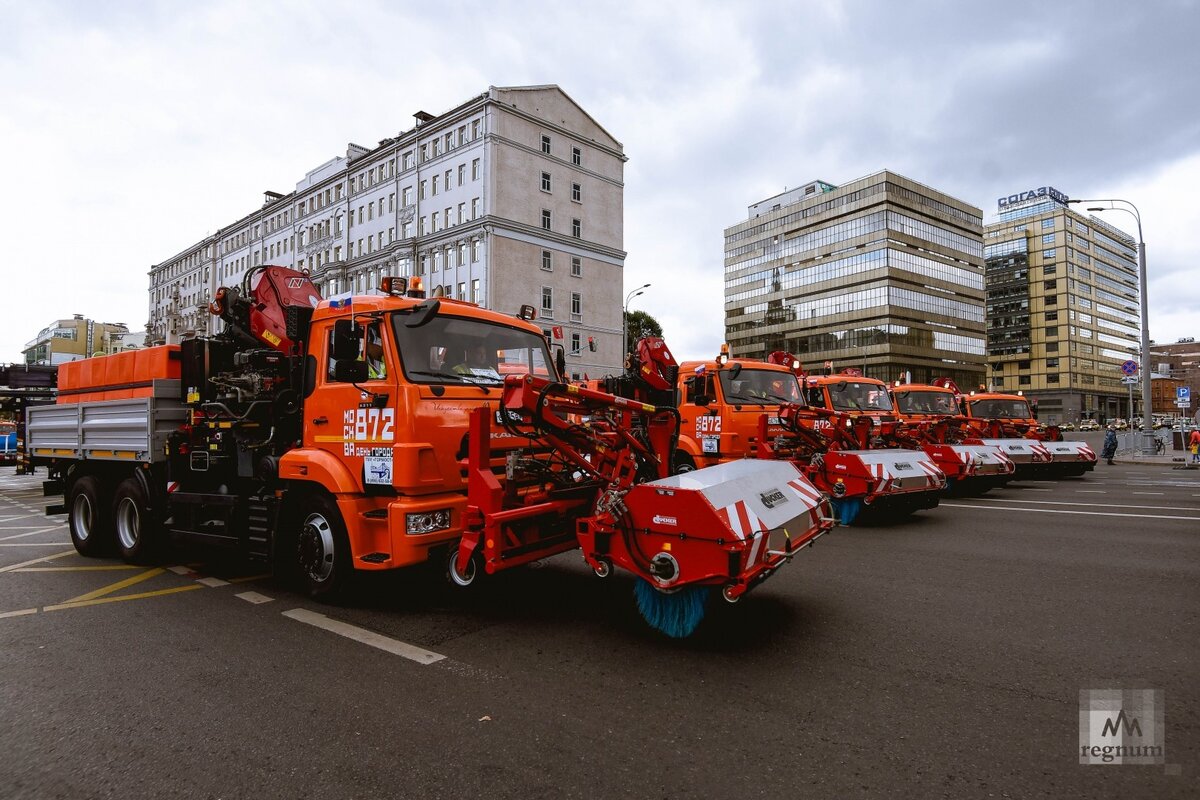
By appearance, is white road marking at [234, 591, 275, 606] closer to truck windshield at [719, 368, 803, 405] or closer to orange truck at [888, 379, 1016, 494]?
truck windshield at [719, 368, 803, 405]

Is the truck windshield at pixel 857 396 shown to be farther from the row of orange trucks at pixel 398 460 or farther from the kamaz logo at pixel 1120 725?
the kamaz logo at pixel 1120 725

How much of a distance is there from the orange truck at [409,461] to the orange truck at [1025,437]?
1241 cm

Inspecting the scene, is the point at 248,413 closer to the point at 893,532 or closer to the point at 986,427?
the point at 893,532

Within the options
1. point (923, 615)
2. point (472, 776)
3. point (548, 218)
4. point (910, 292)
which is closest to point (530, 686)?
point (472, 776)

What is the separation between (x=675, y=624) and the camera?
4.43 meters

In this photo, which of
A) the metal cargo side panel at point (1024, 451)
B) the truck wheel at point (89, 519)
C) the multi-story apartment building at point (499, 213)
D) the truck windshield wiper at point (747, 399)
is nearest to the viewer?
the truck wheel at point (89, 519)

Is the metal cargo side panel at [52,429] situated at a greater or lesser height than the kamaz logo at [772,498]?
greater

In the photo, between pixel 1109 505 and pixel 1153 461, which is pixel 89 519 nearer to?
pixel 1109 505

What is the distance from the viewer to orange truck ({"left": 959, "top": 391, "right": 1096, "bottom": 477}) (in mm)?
14961

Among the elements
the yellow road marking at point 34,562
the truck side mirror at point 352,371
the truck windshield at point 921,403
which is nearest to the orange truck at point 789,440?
the truck windshield at point 921,403

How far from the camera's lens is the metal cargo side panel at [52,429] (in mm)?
8039

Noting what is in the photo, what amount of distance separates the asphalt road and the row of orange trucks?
0.54 m

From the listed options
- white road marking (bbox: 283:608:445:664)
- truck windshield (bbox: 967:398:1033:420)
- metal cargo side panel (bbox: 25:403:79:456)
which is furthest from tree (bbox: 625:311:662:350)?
white road marking (bbox: 283:608:445:664)

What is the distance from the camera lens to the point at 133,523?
7.47m
